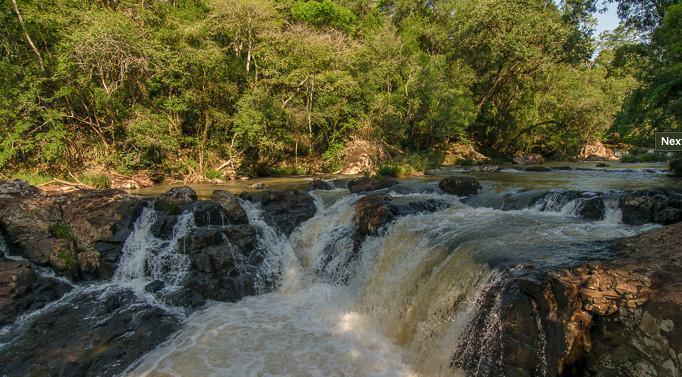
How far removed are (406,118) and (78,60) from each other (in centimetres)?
1840

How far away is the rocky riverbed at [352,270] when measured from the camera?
3951 mm

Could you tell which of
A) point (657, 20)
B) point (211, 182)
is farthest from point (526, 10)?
point (211, 182)

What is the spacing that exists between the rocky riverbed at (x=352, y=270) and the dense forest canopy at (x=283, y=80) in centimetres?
623

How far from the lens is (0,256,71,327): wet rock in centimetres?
702

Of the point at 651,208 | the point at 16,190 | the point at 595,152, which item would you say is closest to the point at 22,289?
the point at 16,190

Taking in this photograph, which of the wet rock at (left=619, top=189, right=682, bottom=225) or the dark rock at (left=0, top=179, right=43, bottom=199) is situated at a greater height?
the dark rock at (left=0, top=179, right=43, bottom=199)

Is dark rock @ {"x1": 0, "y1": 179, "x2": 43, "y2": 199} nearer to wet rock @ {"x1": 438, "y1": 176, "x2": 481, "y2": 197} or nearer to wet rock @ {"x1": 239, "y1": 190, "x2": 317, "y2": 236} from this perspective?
wet rock @ {"x1": 239, "y1": 190, "x2": 317, "y2": 236}

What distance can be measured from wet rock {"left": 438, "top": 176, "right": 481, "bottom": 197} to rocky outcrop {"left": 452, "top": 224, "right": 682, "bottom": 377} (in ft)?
25.6

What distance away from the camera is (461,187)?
12.7 m

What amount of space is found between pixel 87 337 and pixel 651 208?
11.4 m

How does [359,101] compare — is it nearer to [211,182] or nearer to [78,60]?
[211,182]

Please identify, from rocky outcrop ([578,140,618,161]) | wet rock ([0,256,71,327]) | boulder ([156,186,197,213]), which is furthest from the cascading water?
rocky outcrop ([578,140,618,161])

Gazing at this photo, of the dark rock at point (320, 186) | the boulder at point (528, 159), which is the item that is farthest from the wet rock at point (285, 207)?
the boulder at point (528, 159)

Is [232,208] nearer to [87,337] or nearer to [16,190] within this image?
[87,337]
